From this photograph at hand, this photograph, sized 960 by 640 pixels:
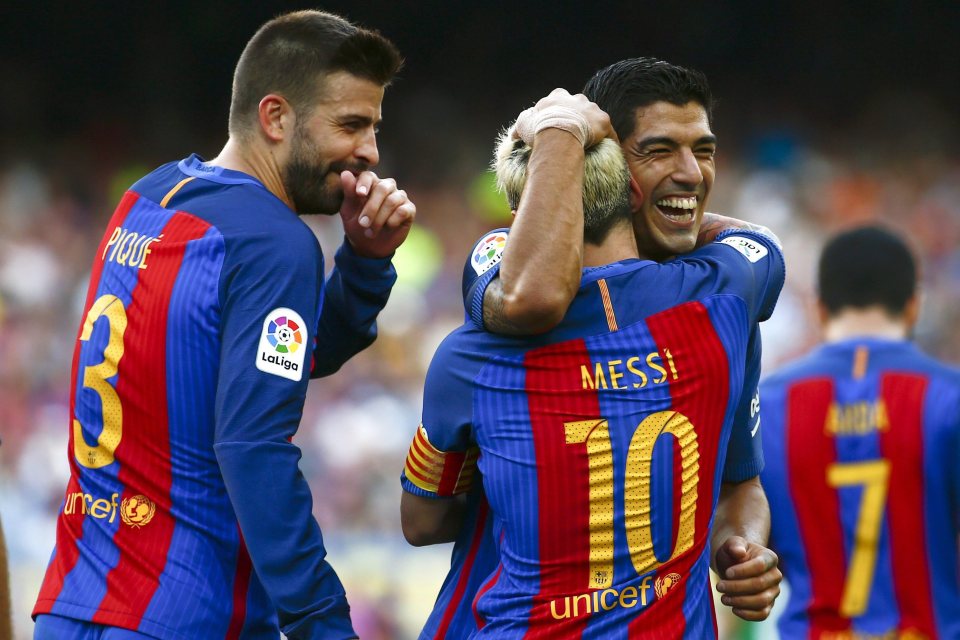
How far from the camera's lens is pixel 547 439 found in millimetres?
2463

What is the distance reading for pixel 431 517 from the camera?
2719 mm

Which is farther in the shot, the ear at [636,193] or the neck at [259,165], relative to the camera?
the neck at [259,165]

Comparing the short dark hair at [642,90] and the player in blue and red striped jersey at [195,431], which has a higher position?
the short dark hair at [642,90]

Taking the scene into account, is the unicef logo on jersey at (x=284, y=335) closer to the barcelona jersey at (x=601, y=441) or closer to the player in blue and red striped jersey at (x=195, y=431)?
the player in blue and red striped jersey at (x=195, y=431)

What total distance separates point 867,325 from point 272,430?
2259mm

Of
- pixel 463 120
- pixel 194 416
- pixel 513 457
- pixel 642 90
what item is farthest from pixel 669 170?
pixel 463 120

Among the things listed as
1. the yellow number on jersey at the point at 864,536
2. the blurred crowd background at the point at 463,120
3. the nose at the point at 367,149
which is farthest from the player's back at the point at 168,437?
the blurred crowd background at the point at 463,120

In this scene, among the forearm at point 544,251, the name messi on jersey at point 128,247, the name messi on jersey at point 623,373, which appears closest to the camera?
the forearm at point 544,251

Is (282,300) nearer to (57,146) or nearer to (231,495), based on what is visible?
(231,495)

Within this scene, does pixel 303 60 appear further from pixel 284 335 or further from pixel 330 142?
pixel 284 335

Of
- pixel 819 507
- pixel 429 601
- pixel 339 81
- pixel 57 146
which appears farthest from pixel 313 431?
pixel 339 81

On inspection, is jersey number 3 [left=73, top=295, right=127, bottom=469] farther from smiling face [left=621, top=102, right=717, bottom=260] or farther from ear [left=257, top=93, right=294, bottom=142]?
smiling face [left=621, top=102, right=717, bottom=260]

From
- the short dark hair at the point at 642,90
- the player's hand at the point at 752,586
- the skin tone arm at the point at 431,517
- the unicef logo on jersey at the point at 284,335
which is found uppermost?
the short dark hair at the point at 642,90

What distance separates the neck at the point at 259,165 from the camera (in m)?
3.00
